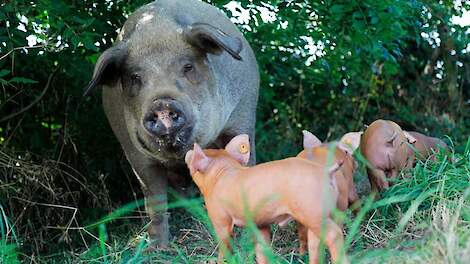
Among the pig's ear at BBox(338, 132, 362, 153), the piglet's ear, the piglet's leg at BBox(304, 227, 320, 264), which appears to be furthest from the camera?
the pig's ear at BBox(338, 132, 362, 153)

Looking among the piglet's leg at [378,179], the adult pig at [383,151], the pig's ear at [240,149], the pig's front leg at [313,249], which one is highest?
the pig's ear at [240,149]

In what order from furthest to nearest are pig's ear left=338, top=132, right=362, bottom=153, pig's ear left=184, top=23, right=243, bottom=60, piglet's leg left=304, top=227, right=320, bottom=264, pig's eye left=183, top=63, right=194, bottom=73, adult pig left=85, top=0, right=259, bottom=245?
pig's eye left=183, top=63, right=194, bottom=73 < pig's ear left=184, top=23, right=243, bottom=60 < adult pig left=85, top=0, right=259, bottom=245 < pig's ear left=338, top=132, right=362, bottom=153 < piglet's leg left=304, top=227, right=320, bottom=264

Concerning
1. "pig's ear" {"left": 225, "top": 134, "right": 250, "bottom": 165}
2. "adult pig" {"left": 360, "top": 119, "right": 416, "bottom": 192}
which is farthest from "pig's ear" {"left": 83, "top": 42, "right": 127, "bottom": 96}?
"adult pig" {"left": 360, "top": 119, "right": 416, "bottom": 192}

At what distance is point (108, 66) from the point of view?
5137 mm

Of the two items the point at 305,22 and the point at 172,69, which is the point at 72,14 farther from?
the point at 305,22

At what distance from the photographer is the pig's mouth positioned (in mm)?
4750

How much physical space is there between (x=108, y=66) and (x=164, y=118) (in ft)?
2.41

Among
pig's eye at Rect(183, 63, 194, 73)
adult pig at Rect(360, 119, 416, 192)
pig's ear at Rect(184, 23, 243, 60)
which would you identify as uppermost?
pig's ear at Rect(184, 23, 243, 60)

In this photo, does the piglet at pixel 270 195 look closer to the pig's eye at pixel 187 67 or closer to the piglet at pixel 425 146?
the pig's eye at pixel 187 67

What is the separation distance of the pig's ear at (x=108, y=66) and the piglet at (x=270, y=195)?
Result: 133cm

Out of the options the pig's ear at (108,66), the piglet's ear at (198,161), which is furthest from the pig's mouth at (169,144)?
the piglet's ear at (198,161)

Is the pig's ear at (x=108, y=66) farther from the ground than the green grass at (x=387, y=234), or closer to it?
farther from the ground

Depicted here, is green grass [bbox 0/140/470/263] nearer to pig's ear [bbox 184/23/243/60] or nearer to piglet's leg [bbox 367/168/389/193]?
Result: piglet's leg [bbox 367/168/389/193]

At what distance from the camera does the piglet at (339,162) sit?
3.96 metres
